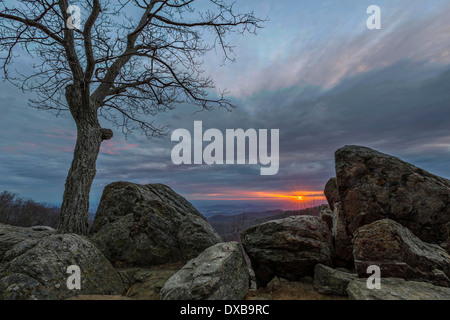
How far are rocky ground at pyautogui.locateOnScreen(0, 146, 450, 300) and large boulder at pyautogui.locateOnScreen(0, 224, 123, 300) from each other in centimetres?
2

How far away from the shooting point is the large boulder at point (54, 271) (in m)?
4.78

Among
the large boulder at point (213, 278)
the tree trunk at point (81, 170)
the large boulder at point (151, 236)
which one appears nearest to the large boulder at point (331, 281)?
the large boulder at point (213, 278)

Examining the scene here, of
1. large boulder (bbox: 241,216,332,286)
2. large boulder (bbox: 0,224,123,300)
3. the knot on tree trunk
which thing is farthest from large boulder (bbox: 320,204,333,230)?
the knot on tree trunk

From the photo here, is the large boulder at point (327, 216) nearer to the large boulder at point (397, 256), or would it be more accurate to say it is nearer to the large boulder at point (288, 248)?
the large boulder at point (288, 248)

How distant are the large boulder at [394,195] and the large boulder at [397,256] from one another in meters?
1.17

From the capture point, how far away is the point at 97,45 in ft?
33.1

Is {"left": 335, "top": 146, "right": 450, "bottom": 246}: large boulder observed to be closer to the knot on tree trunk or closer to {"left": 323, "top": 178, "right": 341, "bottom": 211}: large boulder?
{"left": 323, "top": 178, "right": 341, "bottom": 211}: large boulder

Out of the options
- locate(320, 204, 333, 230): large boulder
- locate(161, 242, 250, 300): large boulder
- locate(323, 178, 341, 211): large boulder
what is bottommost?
locate(161, 242, 250, 300): large boulder

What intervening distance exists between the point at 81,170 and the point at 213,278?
7.92 meters

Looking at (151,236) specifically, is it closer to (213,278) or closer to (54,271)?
(54,271)

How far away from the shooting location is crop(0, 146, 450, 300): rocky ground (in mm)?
5113

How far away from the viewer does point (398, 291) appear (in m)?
4.71

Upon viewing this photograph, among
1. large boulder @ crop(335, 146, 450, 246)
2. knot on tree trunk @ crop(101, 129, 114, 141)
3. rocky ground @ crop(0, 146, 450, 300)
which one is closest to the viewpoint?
rocky ground @ crop(0, 146, 450, 300)
